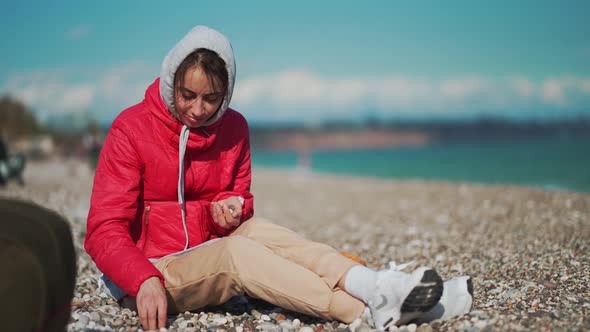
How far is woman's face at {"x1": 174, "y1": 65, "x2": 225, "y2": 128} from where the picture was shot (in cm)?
357

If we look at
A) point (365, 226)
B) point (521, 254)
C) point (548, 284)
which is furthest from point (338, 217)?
point (548, 284)

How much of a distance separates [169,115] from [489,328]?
2.78 meters

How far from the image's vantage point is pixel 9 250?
8.04 ft

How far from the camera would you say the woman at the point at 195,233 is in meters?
3.38

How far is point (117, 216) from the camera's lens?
362 cm

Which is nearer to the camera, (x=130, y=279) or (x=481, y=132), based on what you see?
(x=130, y=279)

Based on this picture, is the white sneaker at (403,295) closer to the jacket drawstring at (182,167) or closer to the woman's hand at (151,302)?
the woman's hand at (151,302)

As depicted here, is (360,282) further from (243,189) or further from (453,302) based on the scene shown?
(243,189)

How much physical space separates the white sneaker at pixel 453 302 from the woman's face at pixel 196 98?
218cm

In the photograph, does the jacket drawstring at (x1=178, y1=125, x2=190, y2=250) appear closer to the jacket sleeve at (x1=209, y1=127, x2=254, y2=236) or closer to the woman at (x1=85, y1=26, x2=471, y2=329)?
the woman at (x1=85, y1=26, x2=471, y2=329)

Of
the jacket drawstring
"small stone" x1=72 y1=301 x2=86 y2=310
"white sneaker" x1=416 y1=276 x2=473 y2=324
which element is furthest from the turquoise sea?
"small stone" x1=72 y1=301 x2=86 y2=310

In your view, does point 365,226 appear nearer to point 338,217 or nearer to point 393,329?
point 338,217

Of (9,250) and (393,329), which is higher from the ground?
(9,250)

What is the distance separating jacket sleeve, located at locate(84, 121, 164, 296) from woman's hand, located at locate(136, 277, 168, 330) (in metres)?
0.06
